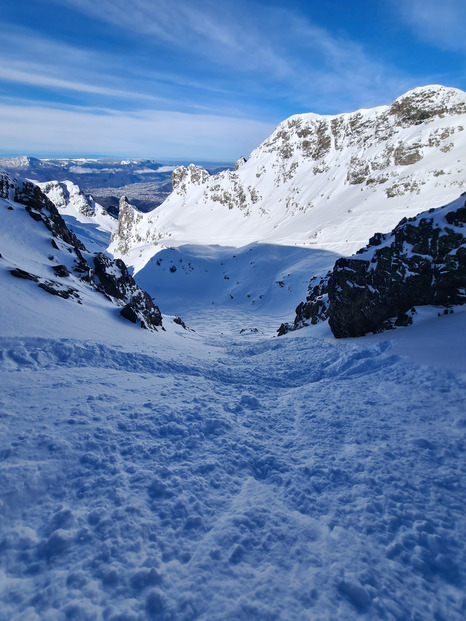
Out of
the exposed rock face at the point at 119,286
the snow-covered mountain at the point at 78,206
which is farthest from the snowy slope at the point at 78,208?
the exposed rock face at the point at 119,286

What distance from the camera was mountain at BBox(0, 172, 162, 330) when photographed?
47.8 feet

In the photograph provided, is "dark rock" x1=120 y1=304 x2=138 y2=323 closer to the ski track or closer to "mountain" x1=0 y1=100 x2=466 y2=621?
"mountain" x1=0 y1=100 x2=466 y2=621

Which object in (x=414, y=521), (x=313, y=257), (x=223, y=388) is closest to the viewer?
(x=414, y=521)

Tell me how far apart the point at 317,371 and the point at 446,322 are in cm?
408

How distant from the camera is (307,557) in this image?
3.57 metres

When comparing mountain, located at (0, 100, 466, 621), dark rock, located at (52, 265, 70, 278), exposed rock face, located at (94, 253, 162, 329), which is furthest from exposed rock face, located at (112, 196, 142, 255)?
mountain, located at (0, 100, 466, 621)

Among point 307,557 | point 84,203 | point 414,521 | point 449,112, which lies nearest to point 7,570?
point 307,557

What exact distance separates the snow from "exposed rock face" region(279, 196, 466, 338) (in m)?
1.77

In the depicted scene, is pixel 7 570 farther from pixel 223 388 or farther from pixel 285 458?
pixel 223 388

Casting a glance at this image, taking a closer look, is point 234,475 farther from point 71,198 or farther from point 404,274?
point 71,198

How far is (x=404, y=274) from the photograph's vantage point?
446 inches

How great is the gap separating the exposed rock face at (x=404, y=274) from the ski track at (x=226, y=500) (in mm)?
4453

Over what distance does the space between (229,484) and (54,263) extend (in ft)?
56.6

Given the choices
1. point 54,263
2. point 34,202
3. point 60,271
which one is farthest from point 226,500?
point 34,202
